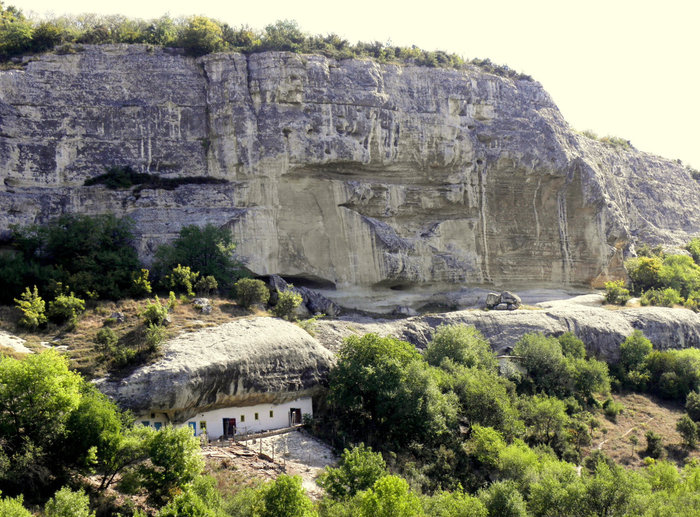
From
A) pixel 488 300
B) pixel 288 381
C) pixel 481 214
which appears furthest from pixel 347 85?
pixel 288 381

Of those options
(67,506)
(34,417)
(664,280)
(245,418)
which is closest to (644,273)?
(664,280)

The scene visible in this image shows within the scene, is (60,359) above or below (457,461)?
above

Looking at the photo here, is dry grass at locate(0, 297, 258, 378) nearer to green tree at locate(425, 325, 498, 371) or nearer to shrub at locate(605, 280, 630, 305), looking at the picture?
green tree at locate(425, 325, 498, 371)

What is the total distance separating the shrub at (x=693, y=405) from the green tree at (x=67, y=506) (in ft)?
94.0

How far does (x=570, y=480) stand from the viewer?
72.2 ft

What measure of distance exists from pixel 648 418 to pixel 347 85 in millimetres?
23370

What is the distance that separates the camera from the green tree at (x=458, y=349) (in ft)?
100

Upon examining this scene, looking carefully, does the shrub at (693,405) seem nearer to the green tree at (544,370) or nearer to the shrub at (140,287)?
the green tree at (544,370)

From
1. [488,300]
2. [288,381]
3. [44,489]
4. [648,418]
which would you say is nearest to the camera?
[44,489]

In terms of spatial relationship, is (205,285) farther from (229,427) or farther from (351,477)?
(351,477)

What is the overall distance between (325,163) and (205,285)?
10.3 m

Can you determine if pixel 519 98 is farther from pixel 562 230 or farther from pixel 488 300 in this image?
pixel 488 300

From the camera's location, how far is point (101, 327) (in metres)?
26.4

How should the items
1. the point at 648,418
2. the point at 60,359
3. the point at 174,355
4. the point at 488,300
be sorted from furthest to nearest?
the point at 488,300
the point at 648,418
the point at 174,355
the point at 60,359
